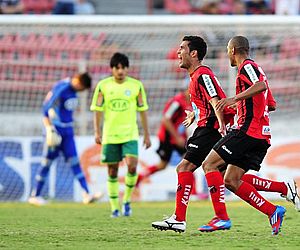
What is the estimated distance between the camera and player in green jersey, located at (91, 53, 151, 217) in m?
12.1

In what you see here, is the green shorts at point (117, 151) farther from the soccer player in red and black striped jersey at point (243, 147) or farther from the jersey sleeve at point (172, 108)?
the soccer player in red and black striped jersey at point (243, 147)

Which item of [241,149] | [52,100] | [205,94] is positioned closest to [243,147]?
[241,149]

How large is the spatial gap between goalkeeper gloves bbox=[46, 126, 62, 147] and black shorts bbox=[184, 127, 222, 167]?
566 cm

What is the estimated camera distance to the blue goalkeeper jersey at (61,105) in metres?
14.5

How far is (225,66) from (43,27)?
3.36 m

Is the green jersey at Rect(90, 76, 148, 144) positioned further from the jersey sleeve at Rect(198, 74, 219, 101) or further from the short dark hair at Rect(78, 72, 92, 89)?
the jersey sleeve at Rect(198, 74, 219, 101)

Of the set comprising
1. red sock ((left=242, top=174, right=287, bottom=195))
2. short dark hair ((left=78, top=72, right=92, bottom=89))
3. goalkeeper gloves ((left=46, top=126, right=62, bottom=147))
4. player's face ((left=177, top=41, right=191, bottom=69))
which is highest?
short dark hair ((left=78, top=72, right=92, bottom=89))

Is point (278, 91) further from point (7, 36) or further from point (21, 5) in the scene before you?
point (21, 5)

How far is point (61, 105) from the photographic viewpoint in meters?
14.6

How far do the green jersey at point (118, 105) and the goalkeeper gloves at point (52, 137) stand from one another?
2.39m

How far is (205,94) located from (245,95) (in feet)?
2.26

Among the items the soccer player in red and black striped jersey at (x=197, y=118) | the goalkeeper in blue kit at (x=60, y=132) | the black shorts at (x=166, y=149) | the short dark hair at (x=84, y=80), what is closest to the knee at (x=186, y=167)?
the soccer player in red and black striped jersey at (x=197, y=118)

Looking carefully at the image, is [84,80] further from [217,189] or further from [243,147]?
[243,147]

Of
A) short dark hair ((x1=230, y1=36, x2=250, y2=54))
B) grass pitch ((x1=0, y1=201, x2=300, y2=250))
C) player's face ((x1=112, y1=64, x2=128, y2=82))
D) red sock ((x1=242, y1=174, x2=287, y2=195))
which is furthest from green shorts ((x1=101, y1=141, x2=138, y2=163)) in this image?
short dark hair ((x1=230, y1=36, x2=250, y2=54))
